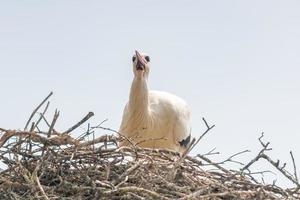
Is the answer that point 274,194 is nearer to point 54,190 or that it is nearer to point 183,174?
point 183,174

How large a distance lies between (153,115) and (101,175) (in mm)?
4308

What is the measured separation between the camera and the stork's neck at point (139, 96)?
7.86m

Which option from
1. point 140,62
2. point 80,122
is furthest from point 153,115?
point 80,122

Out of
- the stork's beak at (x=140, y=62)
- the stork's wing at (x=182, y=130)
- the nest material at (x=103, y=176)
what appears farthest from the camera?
the stork's wing at (x=182, y=130)

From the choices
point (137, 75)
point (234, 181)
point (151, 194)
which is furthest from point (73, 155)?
point (137, 75)

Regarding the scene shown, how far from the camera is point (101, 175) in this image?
3.85 metres

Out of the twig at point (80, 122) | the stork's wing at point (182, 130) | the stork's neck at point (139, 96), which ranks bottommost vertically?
the stork's wing at point (182, 130)

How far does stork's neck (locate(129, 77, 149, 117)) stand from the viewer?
7.86m

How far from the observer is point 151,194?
147 inches

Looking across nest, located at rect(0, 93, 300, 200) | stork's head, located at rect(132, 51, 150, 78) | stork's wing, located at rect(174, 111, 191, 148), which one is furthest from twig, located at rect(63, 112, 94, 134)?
stork's wing, located at rect(174, 111, 191, 148)

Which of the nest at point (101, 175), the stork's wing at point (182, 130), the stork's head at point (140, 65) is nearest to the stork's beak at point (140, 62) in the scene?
the stork's head at point (140, 65)

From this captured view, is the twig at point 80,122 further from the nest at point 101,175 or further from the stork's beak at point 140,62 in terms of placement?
the stork's beak at point 140,62

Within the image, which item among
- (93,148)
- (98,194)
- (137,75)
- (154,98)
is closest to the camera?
(98,194)

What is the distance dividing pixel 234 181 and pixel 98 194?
81 cm
